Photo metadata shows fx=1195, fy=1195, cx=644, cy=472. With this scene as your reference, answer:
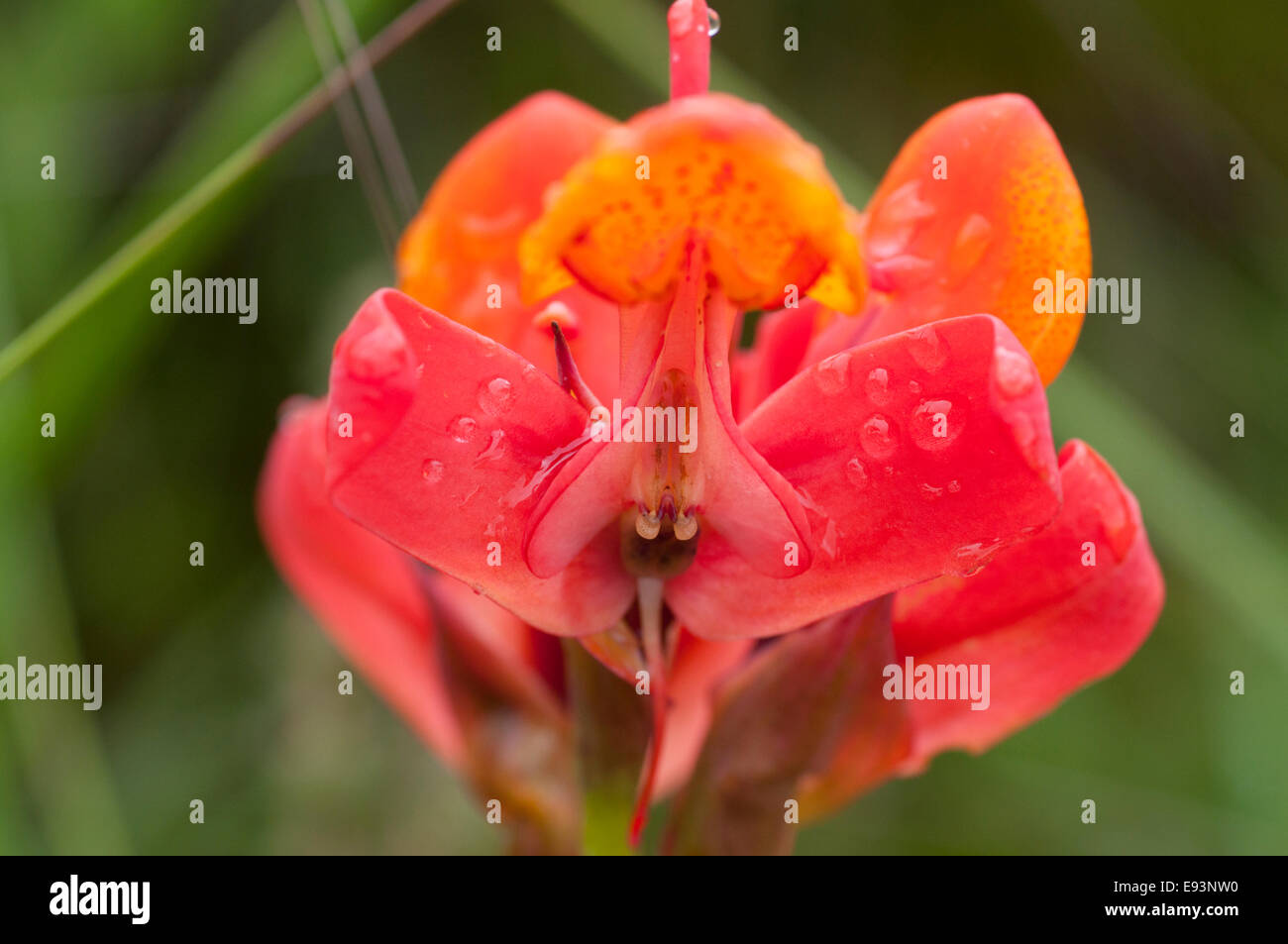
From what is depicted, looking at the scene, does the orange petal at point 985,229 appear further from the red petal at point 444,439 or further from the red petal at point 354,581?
the red petal at point 354,581

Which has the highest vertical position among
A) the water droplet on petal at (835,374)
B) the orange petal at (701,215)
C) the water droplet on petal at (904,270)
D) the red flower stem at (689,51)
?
the red flower stem at (689,51)

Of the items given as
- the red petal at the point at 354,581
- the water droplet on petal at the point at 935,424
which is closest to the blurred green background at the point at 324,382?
the red petal at the point at 354,581

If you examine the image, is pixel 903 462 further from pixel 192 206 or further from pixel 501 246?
pixel 192 206

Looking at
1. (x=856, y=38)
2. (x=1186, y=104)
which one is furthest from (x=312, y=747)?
(x=1186, y=104)

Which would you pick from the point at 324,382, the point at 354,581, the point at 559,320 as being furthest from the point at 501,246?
the point at 324,382

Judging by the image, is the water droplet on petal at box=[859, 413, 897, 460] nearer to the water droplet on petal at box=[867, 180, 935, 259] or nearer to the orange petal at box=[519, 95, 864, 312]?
the orange petal at box=[519, 95, 864, 312]
